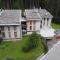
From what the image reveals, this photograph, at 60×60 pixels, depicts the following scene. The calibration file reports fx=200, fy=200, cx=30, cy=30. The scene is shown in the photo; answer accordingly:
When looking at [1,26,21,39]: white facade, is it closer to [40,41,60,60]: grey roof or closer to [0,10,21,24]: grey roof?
[0,10,21,24]: grey roof

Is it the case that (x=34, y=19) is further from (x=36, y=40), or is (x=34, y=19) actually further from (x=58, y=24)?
(x=58, y=24)

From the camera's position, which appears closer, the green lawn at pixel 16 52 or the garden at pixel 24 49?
the green lawn at pixel 16 52

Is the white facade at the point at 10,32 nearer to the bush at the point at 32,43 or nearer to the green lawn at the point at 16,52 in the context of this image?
the green lawn at the point at 16,52

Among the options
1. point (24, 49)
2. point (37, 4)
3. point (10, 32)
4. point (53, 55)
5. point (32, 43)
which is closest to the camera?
point (53, 55)

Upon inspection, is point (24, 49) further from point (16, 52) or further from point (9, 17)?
point (9, 17)

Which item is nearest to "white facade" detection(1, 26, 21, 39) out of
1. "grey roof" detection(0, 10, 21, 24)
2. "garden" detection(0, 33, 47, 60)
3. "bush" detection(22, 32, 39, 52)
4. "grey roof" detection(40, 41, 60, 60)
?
"grey roof" detection(0, 10, 21, 24)

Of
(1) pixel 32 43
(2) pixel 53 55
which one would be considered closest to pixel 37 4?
(1) pixel 32 43

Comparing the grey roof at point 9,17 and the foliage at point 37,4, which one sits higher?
the foliage at point 37,4

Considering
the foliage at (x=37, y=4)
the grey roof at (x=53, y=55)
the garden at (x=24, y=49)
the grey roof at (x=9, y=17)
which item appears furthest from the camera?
the foliage at (x=37, y=4)

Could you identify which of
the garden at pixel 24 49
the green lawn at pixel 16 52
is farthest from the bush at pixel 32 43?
the green lawn at pixel 16 52
